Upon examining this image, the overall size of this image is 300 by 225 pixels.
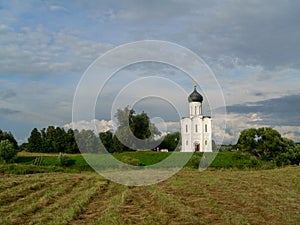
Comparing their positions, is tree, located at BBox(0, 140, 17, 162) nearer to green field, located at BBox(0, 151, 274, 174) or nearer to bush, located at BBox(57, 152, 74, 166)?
green field, located at BBox(0, 151, 274, 174)

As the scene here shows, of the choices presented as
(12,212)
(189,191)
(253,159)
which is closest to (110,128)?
(189,191)

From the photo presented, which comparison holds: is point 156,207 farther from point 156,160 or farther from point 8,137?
point 8,137

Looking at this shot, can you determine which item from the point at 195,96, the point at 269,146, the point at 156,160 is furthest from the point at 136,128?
the point at 269,146

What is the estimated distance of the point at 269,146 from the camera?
62.9 m

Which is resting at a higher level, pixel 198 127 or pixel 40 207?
pixel 198 127

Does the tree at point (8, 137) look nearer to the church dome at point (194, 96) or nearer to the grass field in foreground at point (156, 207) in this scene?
the church dome at point (194, 96)

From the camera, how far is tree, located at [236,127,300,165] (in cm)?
6213

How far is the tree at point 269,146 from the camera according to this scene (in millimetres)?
62134

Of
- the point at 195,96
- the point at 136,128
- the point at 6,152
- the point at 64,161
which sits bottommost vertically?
the point at 64,161

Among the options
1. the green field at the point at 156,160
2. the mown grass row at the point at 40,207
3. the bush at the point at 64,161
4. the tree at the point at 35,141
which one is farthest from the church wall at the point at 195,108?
the mown grass row at the point at 40,207

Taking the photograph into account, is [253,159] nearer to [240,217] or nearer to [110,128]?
[110,128]

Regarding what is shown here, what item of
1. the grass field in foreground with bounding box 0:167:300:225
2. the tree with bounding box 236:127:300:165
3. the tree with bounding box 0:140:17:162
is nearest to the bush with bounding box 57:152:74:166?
the tree with bounding box 0:140:17:162

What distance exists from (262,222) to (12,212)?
27.9ft

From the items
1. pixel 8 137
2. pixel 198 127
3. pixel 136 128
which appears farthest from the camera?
pixel 8 137
